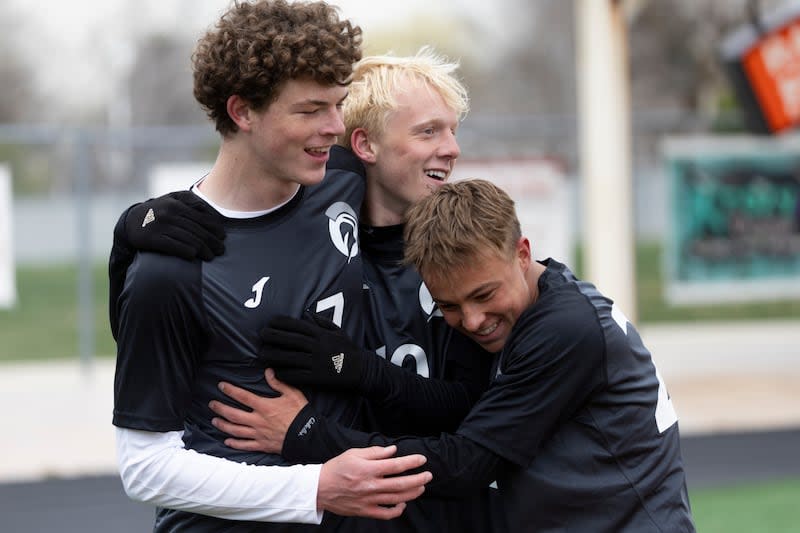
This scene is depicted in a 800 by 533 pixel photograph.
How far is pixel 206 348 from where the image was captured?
2.55 meters

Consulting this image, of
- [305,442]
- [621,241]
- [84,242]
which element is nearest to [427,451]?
[305,442]

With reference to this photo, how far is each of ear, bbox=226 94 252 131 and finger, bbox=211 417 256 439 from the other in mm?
673

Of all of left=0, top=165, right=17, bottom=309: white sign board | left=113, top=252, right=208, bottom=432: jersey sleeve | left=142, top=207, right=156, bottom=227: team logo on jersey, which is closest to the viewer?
left=113, top=252, right=208, bottom=432: jersey sleeve

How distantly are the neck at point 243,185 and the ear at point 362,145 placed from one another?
0.48 meters

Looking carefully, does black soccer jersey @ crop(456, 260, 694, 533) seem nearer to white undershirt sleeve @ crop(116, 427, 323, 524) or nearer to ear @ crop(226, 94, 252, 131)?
white undershirt sleeve @ crop(116, 427, 323, 524)

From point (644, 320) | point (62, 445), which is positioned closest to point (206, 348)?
point (62, 445)

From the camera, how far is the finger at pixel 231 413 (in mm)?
2572

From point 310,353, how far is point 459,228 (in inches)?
17.4

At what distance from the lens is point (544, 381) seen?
8.48ft

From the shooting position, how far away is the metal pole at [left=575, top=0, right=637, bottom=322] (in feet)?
28.1

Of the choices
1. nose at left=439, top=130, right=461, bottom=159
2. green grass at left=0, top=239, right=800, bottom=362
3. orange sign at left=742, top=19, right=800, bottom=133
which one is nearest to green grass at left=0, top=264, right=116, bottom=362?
green grass at left=0, top=239, right=800, bottom=362

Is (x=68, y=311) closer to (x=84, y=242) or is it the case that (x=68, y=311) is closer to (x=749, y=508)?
(x=84, y=242)

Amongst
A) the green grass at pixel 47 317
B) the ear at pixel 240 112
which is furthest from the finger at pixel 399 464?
the green grass at pixel 47 317

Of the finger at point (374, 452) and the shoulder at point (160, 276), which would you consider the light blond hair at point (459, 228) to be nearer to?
the finger at point (374, 452)
